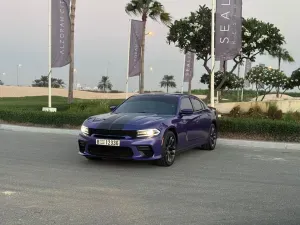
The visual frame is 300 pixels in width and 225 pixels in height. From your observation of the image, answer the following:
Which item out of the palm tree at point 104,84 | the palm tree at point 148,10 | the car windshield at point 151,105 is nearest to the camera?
the car windshield at point 151,105

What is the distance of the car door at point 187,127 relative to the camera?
8578 mm

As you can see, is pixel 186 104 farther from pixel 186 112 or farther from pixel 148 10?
pixel 148 10

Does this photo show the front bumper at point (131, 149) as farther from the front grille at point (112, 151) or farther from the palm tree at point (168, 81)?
the palm tree at point (168, 81)

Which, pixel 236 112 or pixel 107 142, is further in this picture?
pixel 236 112

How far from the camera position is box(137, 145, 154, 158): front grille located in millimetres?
7492

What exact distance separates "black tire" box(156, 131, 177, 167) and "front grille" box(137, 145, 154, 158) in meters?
0.30

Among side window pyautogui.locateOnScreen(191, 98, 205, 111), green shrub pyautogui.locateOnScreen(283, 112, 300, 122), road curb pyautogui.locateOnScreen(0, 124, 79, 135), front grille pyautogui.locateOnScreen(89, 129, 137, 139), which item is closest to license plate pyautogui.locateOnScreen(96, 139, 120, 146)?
front grille pyautogui.locateOnScreen(89, 129, 137, 139)

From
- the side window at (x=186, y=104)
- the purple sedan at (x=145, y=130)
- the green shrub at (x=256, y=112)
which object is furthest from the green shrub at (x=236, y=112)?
the purple sedan at (x=145, y=130)

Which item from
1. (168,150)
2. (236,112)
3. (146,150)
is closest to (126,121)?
(146,150)

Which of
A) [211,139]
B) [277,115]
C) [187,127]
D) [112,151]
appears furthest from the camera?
[277,115]

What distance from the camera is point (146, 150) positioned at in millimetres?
7547

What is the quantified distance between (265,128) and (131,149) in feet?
20.3

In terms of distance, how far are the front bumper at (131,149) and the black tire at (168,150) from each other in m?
0.19

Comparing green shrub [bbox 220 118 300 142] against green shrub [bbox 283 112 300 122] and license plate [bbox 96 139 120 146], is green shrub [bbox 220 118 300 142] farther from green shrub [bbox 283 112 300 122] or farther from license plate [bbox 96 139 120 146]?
license plate [bbox 96 139 120 146]
